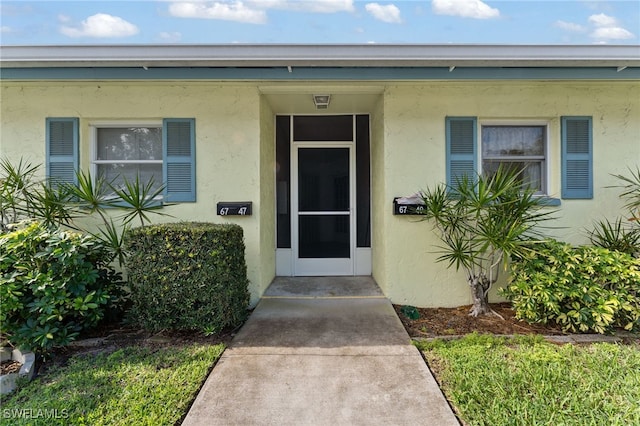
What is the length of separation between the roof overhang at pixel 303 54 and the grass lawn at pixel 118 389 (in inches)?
122

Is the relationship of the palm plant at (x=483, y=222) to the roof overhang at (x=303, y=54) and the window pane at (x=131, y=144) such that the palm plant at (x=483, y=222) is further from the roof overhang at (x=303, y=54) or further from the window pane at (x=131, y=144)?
the window pane at (x=131, y=144)

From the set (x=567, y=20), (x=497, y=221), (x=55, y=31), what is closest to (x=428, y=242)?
(x=497, y=221)

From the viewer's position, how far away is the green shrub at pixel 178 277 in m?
3.05

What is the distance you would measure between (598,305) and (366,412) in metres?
2.67

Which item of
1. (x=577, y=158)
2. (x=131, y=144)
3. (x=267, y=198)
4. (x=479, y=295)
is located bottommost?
(x=479, y=295)

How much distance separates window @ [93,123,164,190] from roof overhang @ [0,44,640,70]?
3.44ft

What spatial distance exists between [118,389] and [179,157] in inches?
111

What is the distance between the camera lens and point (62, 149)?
4.12 metres

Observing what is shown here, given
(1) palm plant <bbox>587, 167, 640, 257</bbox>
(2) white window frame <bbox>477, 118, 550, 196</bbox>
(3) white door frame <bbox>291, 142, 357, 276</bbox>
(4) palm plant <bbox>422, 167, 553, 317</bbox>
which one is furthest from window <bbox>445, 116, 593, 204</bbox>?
(3) white door frame <bbox>291, 142, 357, 276</bbox>

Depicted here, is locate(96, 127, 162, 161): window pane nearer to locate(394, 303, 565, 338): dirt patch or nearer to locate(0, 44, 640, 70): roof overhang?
locate(0, 44, 640, 70): roof overhang

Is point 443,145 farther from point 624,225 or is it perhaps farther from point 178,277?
point 178,277

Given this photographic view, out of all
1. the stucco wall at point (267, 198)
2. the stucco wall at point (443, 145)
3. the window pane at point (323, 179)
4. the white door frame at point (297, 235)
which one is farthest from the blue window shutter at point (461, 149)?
the stucco wall at point (267, 198)

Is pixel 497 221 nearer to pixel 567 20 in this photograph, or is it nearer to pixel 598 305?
pixel 598 305

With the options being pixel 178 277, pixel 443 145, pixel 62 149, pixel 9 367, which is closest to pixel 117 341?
pixel 9 367
